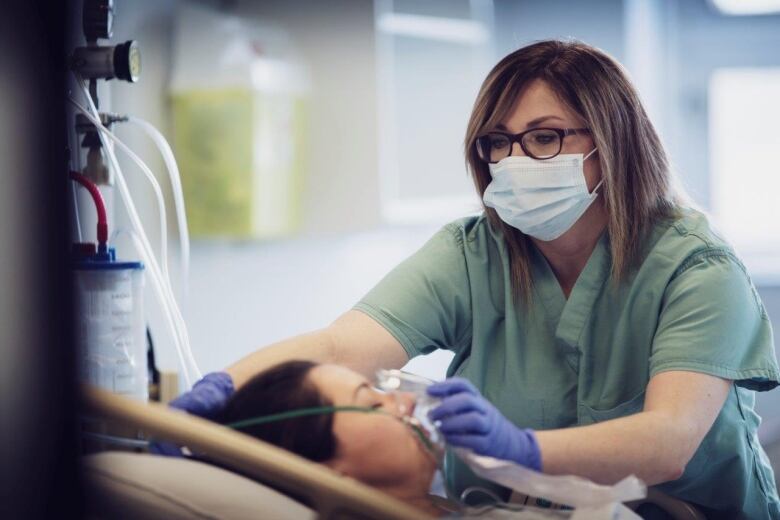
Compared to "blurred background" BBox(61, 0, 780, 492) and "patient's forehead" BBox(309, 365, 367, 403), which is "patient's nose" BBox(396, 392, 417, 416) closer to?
"patient's forehead" BBox(309, 365, 367, 403)

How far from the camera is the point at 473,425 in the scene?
3.50ft

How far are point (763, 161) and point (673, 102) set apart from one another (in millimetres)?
467

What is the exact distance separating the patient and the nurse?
7.2 inches

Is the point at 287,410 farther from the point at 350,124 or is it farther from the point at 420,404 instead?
the point at 350,124

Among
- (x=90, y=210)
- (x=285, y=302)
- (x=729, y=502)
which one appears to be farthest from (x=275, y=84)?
(x=729, y=502)

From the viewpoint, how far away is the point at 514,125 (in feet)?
5.00

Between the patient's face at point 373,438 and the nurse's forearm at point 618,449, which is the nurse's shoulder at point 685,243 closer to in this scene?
the nurse's forearm at point 618,449

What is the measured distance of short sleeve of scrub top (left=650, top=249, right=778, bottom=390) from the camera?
1.31 metres

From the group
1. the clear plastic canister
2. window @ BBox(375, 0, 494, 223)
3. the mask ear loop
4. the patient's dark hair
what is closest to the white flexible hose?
the clear plastic canister

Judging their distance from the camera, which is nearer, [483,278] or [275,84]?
[483,278]

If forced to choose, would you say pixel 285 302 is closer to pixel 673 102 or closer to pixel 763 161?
pixel 673 102

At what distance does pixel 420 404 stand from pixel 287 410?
18cm

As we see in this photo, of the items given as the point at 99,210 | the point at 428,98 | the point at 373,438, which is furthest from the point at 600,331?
the point at 428,98

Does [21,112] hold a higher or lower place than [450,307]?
higher
